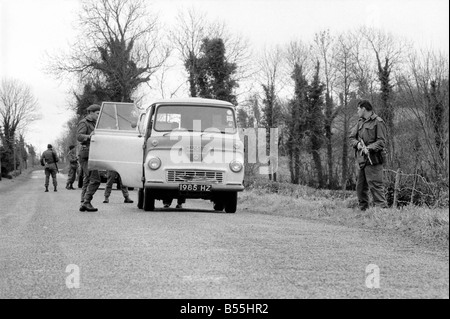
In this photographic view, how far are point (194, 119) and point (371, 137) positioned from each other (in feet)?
11.7

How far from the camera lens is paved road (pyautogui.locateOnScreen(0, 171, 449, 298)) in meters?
4.93

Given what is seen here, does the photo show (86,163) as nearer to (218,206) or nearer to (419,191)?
(218,206)

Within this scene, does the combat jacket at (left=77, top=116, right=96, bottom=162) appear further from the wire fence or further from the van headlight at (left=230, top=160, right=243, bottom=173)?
the wire fence

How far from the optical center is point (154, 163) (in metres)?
12.6

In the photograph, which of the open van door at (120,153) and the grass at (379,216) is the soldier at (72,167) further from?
the open van door at (120,153)

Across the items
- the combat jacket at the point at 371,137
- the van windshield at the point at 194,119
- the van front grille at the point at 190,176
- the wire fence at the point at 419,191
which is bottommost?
the wire fence at the point at 419,191

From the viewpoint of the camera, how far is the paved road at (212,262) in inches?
194

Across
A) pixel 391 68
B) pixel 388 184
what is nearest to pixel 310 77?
pixel 391 68

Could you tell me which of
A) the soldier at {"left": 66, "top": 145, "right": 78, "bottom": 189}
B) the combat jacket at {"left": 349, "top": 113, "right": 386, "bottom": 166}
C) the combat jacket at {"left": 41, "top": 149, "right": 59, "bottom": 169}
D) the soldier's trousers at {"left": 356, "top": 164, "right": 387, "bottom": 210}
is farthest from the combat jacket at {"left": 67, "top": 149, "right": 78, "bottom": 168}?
the soldier's trousers at {"left": 356, "top": 164, "right": 387, "bottom": 210}

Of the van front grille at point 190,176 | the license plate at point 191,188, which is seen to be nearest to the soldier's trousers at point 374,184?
the van front grille at point 190,176

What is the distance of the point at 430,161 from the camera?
19125 mm

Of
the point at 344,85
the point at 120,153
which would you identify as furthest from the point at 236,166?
the point at 344,85

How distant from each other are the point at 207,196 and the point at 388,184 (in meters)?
4.82

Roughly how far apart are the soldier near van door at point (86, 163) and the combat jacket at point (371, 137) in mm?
4900
